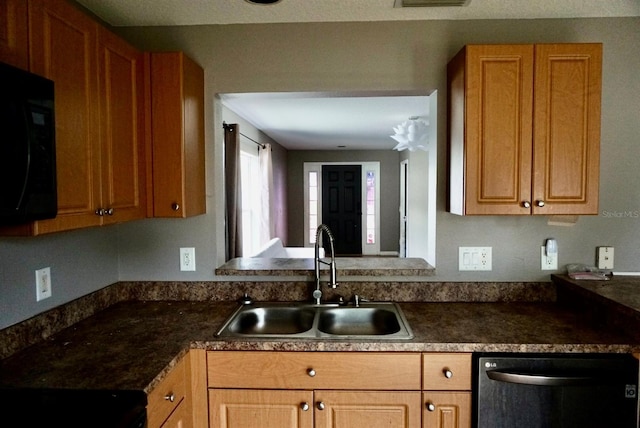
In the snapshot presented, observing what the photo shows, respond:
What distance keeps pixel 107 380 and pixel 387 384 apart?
0.98m

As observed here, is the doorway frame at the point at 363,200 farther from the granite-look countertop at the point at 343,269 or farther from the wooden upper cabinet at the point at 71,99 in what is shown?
the wooden upper cabinet at the point at 71,99

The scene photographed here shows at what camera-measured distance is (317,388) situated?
5.25ft

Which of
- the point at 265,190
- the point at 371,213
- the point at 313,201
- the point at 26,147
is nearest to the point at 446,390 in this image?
the point at 26,147

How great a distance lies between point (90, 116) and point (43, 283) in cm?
70

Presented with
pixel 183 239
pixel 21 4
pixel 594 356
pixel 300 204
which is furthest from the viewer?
pixel 300 204

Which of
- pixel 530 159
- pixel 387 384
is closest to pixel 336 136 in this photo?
pixel 530 159

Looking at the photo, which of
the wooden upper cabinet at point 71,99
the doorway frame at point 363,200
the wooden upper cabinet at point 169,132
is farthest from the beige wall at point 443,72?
the doorway frame at point 363,200

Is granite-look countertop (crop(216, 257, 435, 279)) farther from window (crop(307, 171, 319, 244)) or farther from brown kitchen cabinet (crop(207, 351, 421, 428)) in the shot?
window (crop(307, 171, 319, 244))

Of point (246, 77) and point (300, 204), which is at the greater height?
point (246, 77)

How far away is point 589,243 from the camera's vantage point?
6.84 feet

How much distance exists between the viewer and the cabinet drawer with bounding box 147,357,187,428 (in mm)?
1283

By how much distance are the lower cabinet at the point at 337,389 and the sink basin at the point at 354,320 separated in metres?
0.39

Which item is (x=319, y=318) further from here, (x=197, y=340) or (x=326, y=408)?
(x=197, y=340)

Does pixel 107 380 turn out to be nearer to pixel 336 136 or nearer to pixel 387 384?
pixel 387 384
